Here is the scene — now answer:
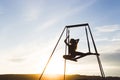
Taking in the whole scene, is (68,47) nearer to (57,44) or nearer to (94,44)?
(57,44)

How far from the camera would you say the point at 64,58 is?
63.4 ft

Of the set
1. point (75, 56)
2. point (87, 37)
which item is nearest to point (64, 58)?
point (75, 56)

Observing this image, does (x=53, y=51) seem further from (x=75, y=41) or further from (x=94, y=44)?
(x=94, y=44)

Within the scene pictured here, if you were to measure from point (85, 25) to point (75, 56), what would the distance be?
7.48ft

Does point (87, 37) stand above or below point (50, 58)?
above

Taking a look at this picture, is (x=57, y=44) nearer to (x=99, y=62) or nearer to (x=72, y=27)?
(x=72, y=27)

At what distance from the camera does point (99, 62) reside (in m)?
17.7

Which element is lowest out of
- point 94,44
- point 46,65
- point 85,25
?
point 46,65

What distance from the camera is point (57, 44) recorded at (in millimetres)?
19531

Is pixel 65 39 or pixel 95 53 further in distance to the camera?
pixel 65 39

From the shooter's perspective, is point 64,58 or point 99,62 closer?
point 99,62

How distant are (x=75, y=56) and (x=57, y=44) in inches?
60.7

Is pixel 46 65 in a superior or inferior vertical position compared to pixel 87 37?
inferior

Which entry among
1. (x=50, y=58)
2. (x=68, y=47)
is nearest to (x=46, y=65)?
(x=50, y=58)
